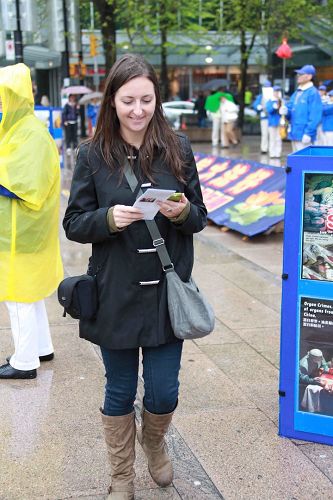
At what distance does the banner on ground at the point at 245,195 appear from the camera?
889 cm

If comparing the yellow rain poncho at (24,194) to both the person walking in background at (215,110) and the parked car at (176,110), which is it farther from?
the parked car at (176,110)

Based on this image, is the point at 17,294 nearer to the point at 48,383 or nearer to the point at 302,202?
the point at 48,383

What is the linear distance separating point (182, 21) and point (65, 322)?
24310 mm

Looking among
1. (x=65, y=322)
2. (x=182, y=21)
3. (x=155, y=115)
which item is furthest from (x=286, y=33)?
(x=155, y=115)

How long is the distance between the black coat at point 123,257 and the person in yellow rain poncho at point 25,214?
1.26 m

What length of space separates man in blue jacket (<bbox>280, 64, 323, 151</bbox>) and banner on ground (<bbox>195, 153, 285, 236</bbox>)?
1780 millimetres

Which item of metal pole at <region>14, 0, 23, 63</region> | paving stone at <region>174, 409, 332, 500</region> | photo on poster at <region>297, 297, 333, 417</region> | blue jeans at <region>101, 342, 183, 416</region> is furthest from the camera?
A: metal pole at <region>14, 0, 23, 63</region>

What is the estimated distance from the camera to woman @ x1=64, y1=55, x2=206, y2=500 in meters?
2.73

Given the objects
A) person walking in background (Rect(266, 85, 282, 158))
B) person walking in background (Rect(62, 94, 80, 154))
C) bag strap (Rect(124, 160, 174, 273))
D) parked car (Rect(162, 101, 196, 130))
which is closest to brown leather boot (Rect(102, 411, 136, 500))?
bag strap (Rect(124, 160, 174, 273))

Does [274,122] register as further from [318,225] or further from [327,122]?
[318,225]

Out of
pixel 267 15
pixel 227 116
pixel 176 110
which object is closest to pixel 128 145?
pixel 227 116

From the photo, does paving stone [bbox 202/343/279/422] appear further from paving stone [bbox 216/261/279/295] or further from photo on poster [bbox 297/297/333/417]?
paving stone [bbox 216/261/279/295]

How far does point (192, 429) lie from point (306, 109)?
941 centimetres

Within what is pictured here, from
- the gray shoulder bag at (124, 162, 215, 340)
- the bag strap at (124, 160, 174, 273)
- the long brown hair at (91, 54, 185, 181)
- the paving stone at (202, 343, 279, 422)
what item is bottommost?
the paving stone at (202, 343, 279, 422)
